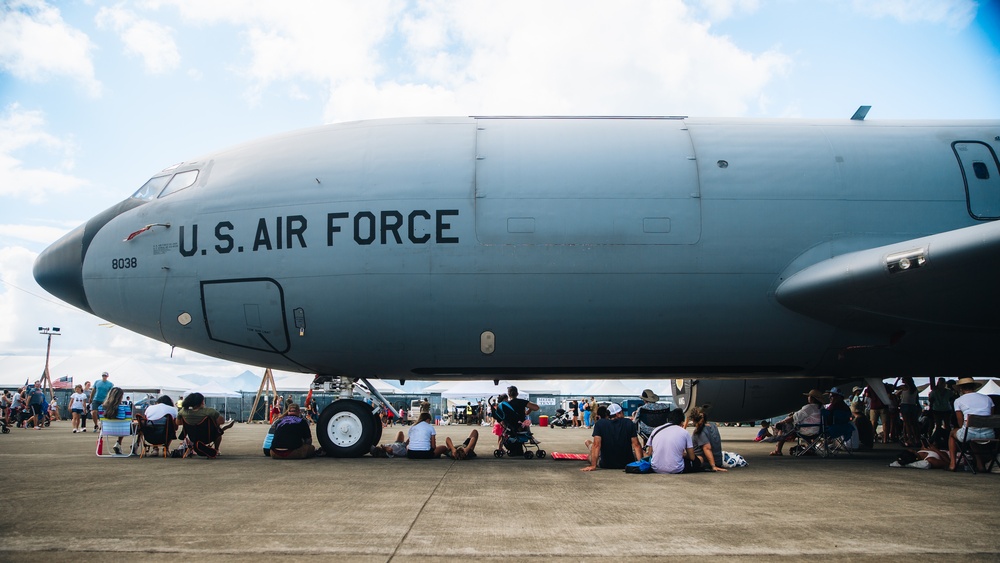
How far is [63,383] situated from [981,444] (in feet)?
147

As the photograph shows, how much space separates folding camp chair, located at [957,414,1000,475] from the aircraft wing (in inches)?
59.0

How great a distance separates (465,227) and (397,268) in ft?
3.91

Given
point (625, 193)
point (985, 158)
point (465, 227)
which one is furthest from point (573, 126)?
point (985, 158)

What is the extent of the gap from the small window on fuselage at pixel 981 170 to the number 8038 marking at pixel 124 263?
13351 millimetres

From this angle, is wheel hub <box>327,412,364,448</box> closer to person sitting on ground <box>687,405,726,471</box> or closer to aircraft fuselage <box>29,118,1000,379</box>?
aircraft fuselage <box>29,118,1000,379</box>

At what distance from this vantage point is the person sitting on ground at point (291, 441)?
12055 mm

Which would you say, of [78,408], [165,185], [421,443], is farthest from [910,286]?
[78,408]

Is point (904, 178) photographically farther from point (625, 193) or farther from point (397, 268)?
point (397, 268)

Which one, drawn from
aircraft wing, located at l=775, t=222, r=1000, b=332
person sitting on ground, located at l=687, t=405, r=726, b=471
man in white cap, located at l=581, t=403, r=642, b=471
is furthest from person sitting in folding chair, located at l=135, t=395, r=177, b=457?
aircraft wing, located at l=775, t=222, r=1000, b=332

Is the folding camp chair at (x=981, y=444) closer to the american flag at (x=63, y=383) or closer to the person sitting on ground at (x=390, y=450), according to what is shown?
the person sitting on ground at (x=390, y=450)

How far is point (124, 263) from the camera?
39.2ft

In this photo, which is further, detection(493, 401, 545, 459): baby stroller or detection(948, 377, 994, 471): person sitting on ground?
detection(493, 401, 545, 459): baby stroller

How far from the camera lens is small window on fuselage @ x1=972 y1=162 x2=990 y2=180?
1151 centimetres

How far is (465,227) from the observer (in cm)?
1108
